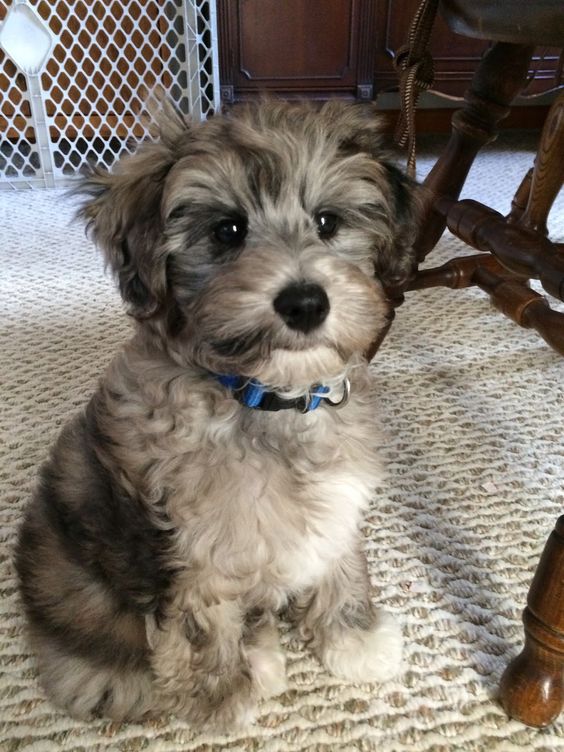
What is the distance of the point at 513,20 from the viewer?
2.69ft

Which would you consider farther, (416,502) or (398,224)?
(416,502)

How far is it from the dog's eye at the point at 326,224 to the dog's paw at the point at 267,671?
473mm

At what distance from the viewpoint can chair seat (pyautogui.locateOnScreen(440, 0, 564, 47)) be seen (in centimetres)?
77

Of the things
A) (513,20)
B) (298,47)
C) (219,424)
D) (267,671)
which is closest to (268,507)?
(219,424)

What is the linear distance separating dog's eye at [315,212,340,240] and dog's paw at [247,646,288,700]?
473mm

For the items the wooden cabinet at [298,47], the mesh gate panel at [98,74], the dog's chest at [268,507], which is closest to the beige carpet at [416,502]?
the dog's chest at [268,507]

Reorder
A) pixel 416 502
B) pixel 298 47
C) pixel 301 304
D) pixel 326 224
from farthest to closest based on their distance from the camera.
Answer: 1. pixel 298 47
2. pixel 416 502
3. pixel 326 224
4. pixel 301 304

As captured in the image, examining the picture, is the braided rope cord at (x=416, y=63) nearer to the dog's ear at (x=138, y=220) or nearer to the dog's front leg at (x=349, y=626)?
the dog's ear at (x=138, y=220)

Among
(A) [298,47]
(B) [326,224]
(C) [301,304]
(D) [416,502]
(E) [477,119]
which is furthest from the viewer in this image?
(A) [298,47]

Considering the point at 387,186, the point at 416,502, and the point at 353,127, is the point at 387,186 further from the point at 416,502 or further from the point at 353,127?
the point at 416,502

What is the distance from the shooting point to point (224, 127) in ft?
2.34

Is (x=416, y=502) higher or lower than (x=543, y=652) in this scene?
lower

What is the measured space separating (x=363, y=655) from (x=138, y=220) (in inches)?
21.2

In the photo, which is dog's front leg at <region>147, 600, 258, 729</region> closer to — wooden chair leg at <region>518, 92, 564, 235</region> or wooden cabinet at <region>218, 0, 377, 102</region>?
wooden chair leg at <region>518, 92, 564, 235</region>
